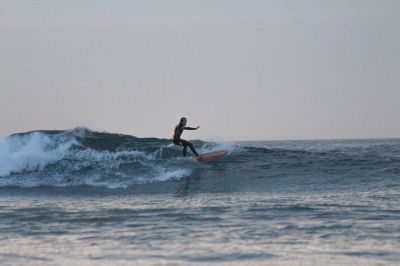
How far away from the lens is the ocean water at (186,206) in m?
7.73

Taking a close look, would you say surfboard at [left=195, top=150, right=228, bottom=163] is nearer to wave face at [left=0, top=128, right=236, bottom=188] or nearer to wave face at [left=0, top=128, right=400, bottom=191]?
wave face at [left=0, top=128, right=400, bottom=191]

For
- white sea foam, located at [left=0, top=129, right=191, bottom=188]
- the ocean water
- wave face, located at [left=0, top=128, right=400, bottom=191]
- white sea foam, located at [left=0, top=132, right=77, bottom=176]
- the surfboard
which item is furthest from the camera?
the surfboard

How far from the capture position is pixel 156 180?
18969 mm

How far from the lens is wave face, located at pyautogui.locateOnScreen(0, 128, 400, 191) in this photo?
18.4 meters

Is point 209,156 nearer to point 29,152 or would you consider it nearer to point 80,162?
point 80,162

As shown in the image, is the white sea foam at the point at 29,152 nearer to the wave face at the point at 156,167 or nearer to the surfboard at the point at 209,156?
the wave face at the point at 156,167

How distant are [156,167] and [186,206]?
8.24 meters

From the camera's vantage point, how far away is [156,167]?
20875 mm

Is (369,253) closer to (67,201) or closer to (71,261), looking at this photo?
(71,261)

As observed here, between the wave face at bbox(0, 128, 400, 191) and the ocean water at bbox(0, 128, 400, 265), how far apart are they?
4 cm

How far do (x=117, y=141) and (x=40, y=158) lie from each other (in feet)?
18.8

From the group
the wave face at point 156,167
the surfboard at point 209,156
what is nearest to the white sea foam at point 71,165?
the wave face at point 156,167

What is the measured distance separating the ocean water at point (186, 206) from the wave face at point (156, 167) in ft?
0.14

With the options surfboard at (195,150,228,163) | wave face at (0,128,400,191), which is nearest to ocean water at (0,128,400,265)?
wave face at (0,128,400,191)
